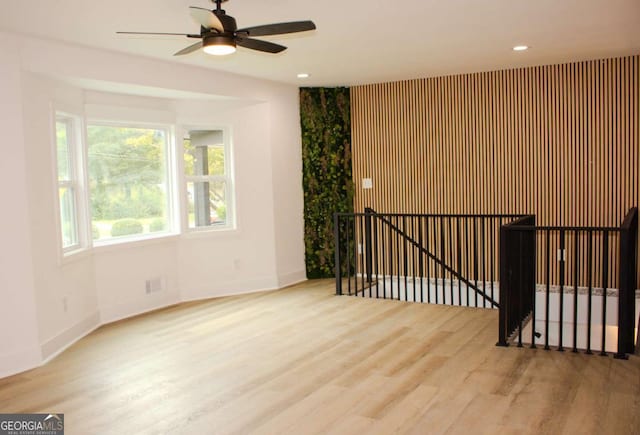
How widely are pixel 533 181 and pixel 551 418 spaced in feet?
14.6

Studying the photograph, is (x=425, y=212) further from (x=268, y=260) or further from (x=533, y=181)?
(x=268, y=260)

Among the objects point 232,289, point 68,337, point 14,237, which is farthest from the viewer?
point 232,289

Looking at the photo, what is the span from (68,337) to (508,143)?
568cm

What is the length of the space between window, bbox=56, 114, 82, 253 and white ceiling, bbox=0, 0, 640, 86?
0.95 metres

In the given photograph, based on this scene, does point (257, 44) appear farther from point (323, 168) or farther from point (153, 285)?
point (323, 168)

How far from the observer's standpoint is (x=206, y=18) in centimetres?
350

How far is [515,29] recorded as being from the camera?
17.0 ft

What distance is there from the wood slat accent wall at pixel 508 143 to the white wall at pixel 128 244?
1272 mm

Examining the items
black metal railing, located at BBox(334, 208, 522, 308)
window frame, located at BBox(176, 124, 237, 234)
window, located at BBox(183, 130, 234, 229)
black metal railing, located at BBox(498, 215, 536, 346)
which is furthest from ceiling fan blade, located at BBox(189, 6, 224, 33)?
black metal railing, located at BBox(334, 208, 522, 308)

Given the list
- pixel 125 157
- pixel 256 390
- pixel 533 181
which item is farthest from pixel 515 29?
pixel 125 157

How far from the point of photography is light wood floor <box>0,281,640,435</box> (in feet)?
11.5

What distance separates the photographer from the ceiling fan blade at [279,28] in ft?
12.1

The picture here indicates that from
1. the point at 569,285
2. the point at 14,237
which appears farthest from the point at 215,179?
the point at 569,285

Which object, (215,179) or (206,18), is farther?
(215,179)
